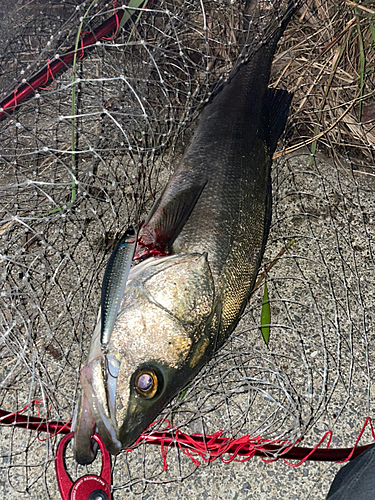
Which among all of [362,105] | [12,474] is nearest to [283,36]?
[362,105]

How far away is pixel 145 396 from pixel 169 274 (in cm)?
61

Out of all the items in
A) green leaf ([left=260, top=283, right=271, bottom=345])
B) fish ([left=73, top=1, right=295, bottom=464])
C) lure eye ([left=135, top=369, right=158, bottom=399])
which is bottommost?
green leaf ([left=260, top=283, right=271, bottom=345])

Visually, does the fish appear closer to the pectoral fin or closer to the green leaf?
the pectoral fin

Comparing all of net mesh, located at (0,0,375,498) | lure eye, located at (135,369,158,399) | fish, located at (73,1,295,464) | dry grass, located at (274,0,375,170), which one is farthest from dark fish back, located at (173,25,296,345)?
lure eye, located at (135,369,158,399)

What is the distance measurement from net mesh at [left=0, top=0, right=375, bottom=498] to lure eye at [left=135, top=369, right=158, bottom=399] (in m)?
0.41

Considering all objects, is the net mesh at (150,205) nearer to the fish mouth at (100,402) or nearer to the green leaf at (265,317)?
the green leaf at (265,317)

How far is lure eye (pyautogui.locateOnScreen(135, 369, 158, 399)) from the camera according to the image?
1.71 m

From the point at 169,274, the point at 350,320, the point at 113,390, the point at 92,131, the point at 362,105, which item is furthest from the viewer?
the point at 362,105

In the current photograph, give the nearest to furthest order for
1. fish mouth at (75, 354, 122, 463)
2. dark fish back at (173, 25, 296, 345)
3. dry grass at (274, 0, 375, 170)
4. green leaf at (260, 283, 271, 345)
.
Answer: fish mouth at (75, 354, 122, 463), dark fish back at (173, 25, 296, 345), green leaf at (260, 283, 271, 345), dry grass at (274, 0, 375, 170)

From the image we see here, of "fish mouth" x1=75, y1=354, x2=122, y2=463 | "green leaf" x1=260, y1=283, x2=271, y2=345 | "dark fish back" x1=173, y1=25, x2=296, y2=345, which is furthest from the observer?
"green leaf" x1=260, y1=283, x2=271, y2=345

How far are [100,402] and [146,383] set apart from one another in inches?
8.7

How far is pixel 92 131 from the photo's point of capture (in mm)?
2719

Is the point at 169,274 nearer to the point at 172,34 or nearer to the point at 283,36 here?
the point at 172,34

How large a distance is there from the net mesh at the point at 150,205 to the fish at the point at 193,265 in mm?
239
